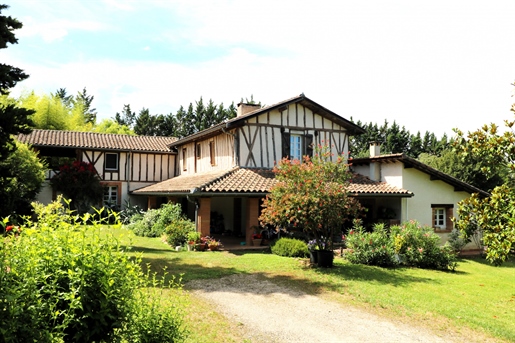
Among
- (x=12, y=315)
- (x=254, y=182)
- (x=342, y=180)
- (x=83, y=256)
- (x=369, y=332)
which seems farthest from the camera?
(x=254, y=182)

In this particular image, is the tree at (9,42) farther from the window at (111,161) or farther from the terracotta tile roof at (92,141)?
the window at (111,161)

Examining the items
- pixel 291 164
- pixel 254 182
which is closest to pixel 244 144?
pixel 254 182

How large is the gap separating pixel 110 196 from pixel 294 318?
21767 millimetres

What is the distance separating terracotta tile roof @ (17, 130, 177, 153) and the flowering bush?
1597 millimetres

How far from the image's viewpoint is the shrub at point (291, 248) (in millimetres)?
14227

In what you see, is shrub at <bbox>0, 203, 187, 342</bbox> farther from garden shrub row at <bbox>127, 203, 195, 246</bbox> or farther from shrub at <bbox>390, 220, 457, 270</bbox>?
shrub at <bbox>390, 220, 457, 270</bbox>

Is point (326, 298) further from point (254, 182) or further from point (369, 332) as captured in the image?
point (254, 182)

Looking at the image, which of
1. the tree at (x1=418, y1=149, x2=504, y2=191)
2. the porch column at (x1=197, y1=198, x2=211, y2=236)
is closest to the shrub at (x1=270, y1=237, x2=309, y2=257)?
the porch column at (x1=197, y1=198, x2=211, y2=236)

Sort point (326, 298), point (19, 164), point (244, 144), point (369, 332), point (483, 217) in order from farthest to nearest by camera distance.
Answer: point (19, 164) < point (244, 144) < point (326, 298) < point (483, 217) < point (369, 332)

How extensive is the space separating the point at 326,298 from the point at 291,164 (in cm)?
473

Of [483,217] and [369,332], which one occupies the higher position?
[483,217]

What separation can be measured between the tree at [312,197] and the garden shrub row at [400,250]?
6.56ft

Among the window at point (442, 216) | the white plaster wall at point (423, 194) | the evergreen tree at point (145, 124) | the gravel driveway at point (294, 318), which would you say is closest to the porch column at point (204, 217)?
the gravel driveway at point (294, 318)

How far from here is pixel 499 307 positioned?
943 centimetres
